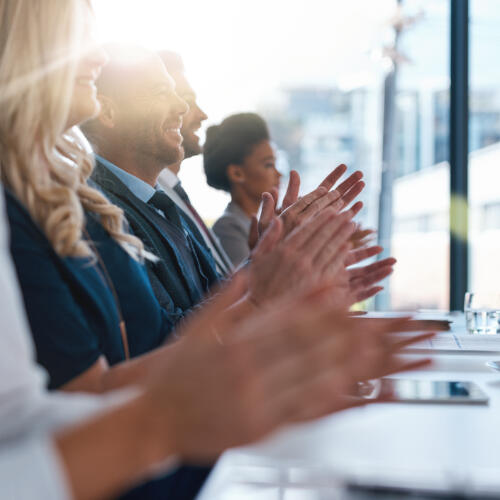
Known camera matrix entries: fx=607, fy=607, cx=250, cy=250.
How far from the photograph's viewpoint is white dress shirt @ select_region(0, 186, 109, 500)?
402 millimetres

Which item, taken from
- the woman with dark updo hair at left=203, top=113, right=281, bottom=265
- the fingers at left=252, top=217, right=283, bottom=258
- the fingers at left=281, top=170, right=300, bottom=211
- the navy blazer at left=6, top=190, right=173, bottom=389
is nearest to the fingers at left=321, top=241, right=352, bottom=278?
the fingers at left=252, top=217, right=283, bottom=258

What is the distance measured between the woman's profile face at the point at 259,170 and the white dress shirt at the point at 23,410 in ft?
8.04

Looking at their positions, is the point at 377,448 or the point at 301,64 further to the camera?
the point at 301,64

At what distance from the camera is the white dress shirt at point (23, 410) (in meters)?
0.40

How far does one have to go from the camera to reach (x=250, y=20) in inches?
132

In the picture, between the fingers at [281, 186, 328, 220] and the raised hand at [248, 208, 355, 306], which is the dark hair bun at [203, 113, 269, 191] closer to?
the fingers at [281, 186, 328, 220]

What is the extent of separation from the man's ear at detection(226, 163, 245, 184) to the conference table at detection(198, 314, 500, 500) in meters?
2.22

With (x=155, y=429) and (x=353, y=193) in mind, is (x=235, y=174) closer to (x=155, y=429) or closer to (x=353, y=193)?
(x=353, y=193)

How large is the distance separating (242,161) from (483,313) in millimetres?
1609

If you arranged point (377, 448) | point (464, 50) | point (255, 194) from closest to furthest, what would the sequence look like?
point (377, 448), point (255, 194), point (464, 50)

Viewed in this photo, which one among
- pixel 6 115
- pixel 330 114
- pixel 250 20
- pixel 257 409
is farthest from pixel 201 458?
Result: pixel 330 114

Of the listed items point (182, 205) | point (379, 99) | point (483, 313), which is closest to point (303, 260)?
point (483, 313)

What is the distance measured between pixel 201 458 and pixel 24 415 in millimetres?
141

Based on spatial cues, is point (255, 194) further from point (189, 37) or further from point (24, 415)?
point (24, 415)
